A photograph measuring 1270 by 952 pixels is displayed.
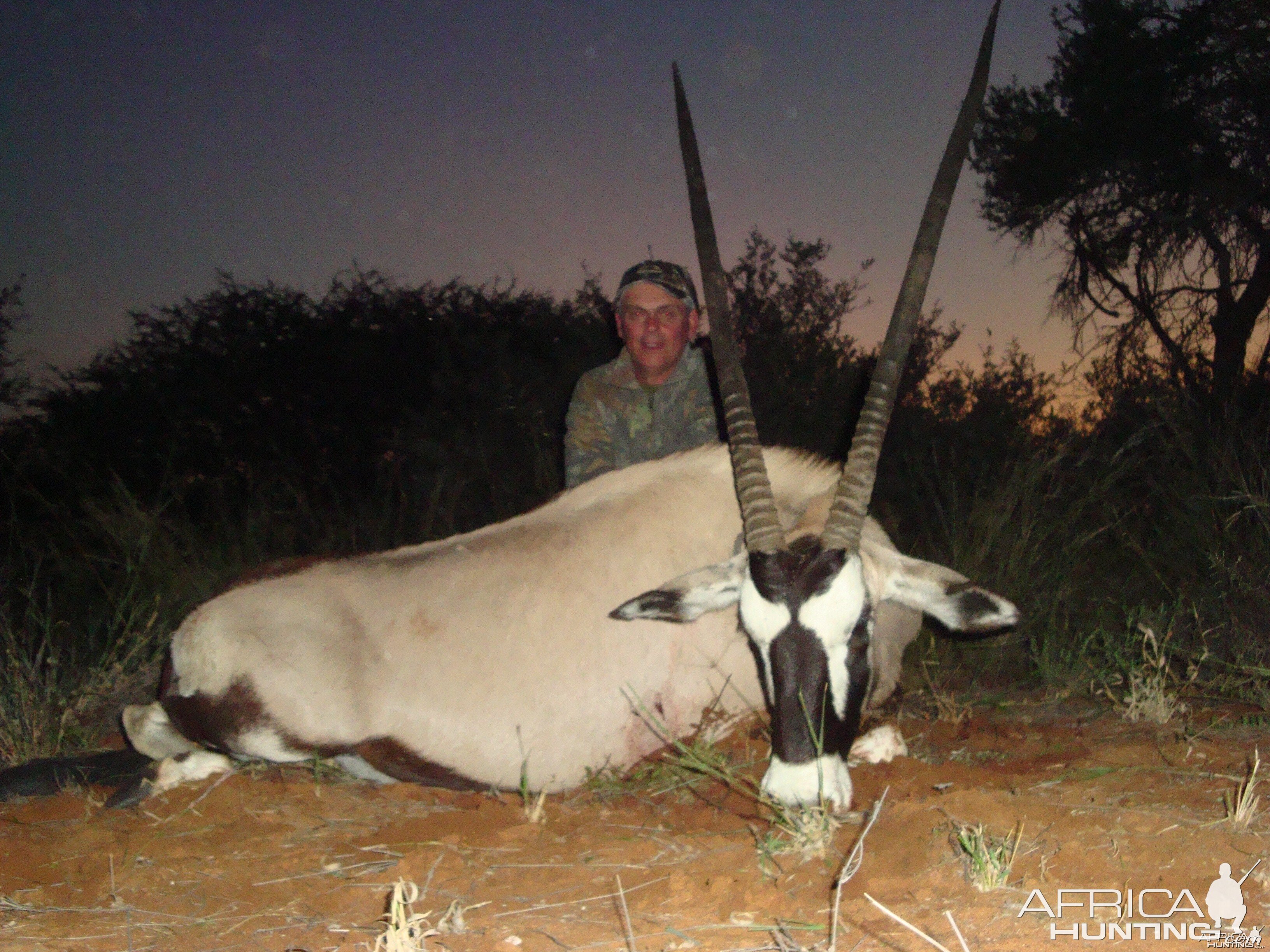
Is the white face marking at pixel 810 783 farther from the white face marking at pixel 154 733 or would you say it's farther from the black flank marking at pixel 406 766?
the white face marking at pixel 154 733

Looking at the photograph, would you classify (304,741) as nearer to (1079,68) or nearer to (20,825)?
(20,825)

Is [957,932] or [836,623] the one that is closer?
[957,932]

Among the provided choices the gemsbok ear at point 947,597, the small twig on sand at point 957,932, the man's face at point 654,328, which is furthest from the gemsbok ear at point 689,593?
the man's face at point 654,328

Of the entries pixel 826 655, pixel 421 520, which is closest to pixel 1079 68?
pixel 421 520

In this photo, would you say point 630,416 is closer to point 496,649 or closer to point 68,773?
point 496,649

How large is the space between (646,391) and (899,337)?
219 centimetres

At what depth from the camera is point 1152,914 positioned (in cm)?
179

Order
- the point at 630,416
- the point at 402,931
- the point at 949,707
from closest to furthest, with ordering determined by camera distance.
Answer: the point at 402,931 → the point at 949,707 → the point at 630,416

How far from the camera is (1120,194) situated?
10.8m

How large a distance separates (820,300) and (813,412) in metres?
1.66

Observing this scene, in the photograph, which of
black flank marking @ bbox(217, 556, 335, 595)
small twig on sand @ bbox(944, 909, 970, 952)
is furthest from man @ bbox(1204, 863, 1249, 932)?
black flank marking @ bbox(217, 556, 335, 595)

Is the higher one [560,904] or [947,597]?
[947,597]

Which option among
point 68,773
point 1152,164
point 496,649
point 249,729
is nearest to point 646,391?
point 496,649

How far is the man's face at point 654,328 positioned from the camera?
507cm
